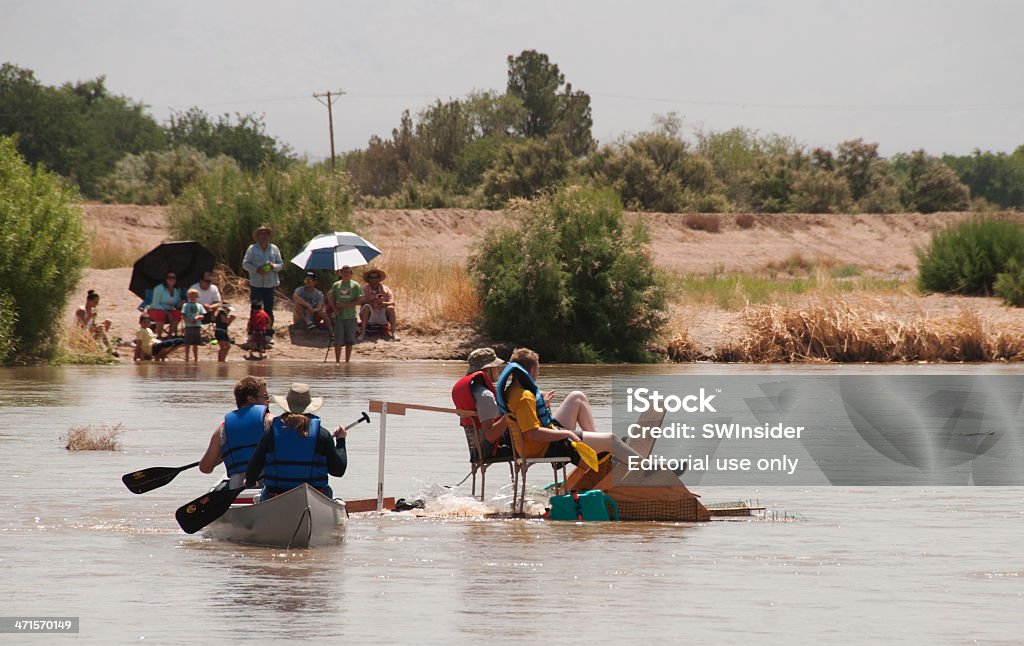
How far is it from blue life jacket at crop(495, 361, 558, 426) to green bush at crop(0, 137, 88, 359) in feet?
58.1

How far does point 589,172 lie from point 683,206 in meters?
4.67

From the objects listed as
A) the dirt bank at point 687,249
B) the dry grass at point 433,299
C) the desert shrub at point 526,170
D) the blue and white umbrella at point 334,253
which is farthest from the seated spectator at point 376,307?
the desert shrub at point 526,170

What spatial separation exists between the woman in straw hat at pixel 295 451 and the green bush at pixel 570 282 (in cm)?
2056

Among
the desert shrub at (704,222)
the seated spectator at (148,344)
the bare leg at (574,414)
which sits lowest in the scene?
the bare leg at (574,414)

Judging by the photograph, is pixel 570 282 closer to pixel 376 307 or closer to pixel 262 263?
pixel 376 307

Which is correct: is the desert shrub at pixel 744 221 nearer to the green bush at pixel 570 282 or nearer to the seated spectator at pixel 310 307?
the green bush at pixel 570 282

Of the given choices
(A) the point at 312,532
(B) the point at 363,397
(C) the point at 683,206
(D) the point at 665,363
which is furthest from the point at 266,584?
(C) the point at 683,206

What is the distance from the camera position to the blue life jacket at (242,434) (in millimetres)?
11086

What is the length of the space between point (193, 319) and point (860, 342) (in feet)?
44.4

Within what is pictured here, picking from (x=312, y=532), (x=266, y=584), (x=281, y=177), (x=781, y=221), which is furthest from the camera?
(x=781, y=221)

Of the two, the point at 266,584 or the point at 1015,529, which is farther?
the point at 1015,529

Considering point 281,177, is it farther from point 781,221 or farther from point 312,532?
point 781,221

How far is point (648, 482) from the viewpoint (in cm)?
1232

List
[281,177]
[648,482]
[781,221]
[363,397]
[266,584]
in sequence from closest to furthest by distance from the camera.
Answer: [266,584], [648,482], [363,397], [281,177], [781,221]
